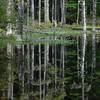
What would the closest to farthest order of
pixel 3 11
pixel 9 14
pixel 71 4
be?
pixel 3 11 < pixel 9 14 < pixel 71 4

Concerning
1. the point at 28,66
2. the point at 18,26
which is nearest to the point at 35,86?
the point at 28,66

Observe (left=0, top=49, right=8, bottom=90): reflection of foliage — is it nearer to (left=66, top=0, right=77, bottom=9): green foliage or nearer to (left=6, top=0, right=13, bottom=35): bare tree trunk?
(left=6, top=0, right=13, bottom=35): bare tree trunk

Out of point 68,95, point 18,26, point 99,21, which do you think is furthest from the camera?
point 99,21

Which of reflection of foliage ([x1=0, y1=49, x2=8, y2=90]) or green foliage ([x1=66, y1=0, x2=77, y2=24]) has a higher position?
green foliage ([x1=66, y1=0, x2=77, y2=24])

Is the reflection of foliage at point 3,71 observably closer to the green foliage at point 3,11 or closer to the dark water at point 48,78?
the dark water at point 48,78

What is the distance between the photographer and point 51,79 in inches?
650

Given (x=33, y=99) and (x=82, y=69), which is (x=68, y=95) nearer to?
(x=33, y=99)

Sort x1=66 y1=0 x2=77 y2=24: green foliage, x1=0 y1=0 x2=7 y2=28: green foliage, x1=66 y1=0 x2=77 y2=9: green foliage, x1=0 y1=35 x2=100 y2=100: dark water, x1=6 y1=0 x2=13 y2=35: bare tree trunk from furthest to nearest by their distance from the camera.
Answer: x1=66 y1=0 x2=77 y2=24: green foliage → x1=66 y1=0 x2=77 y2=9: green foliage → x1=6 y1=0 x2=13 y2=35: bare tree trunk → x1=0 y1=0 x2=7 y2=28: green foliage → x1=0 y1=35 x2=100 y2=100: dark water

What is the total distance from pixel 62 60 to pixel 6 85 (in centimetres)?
901

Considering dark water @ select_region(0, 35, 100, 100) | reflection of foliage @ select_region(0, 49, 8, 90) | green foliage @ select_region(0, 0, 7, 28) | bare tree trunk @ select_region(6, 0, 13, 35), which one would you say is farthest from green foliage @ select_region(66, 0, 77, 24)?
dark water @ select_region(0, 35, 100, 100)

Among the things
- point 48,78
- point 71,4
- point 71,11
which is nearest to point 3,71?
point 48,78

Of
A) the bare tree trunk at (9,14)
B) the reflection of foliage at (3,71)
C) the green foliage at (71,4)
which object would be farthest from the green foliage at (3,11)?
the green foliage at (71,4)

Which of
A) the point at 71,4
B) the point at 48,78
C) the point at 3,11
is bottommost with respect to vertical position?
the point at 48,78

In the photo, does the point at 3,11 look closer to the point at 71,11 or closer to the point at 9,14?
the point at 9,14
